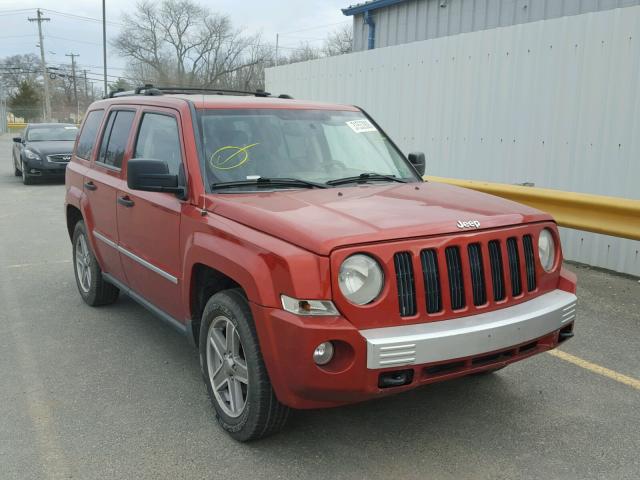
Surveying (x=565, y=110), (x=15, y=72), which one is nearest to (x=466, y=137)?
(x=565, y=110)

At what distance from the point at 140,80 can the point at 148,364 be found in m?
59.1

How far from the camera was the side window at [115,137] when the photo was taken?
494cm

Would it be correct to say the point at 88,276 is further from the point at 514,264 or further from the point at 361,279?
the point at 514,264

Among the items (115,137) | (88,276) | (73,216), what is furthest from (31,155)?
(115,137)

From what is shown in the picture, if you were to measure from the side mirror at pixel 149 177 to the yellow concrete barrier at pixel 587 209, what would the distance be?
4.56m

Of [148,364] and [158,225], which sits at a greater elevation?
[158,225]

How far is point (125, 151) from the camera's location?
4840 millimetres

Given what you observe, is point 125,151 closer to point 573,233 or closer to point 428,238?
point 428,238

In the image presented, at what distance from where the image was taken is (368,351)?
2785 millimetres

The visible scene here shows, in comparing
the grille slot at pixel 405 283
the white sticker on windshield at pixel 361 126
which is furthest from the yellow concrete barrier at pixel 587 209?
the grille slot at pixel 405 283

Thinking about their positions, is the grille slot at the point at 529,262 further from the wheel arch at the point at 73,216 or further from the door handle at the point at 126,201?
the wheel arch at the point at 73,216

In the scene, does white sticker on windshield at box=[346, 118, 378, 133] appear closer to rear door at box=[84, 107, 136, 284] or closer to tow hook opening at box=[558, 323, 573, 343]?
rear door at box=[84, 107, 136, 284]

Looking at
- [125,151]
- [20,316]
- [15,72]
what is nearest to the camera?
[125,151]

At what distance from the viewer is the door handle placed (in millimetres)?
4535
